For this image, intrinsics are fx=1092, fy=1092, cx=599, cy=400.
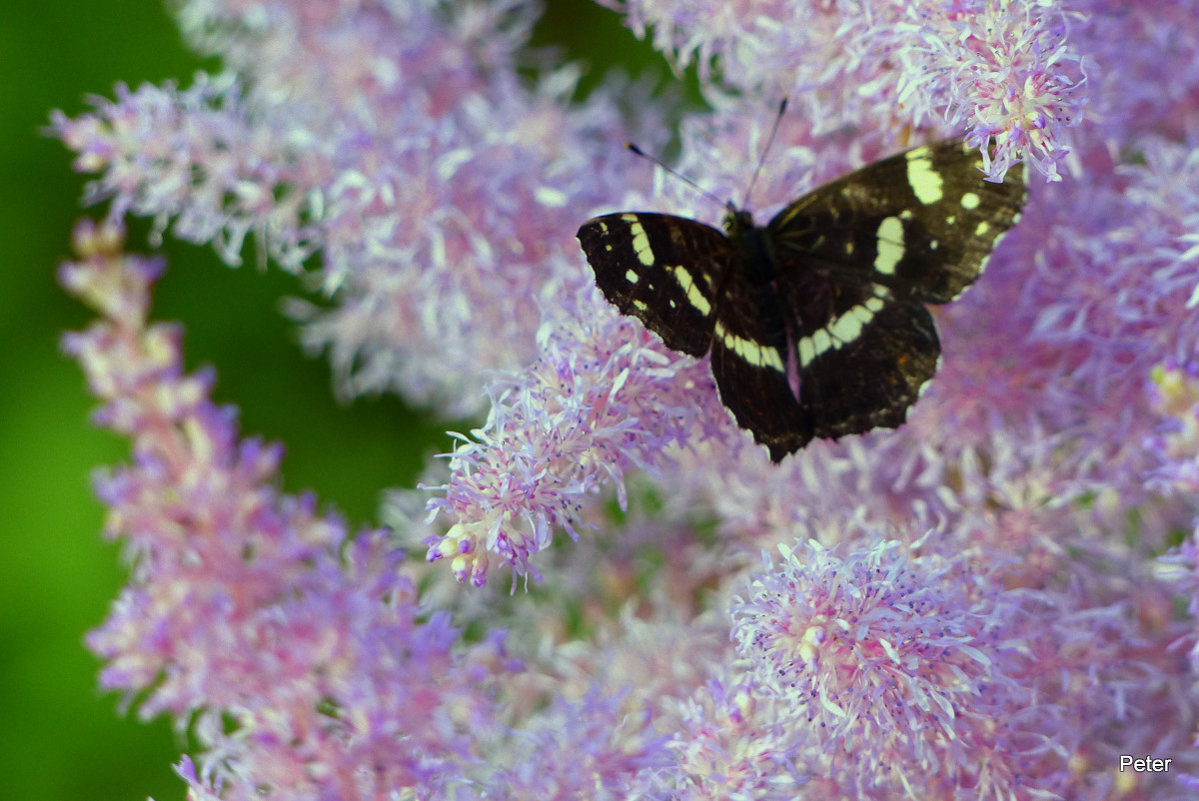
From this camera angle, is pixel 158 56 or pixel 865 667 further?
pixel 158 56

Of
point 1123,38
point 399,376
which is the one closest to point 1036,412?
point 1123,38

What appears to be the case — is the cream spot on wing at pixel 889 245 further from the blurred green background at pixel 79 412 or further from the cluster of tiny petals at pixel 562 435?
the blurred green background at pixel 79 412

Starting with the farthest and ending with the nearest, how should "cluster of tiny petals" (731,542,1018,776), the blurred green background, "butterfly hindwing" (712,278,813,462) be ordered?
the blurred green background → "butterfly hindwing" (712,278,813,462) → "cluster of tiny petals" (731,542,1018,776)

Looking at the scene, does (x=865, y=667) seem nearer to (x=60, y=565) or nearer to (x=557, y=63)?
→ (x=60, y=565)

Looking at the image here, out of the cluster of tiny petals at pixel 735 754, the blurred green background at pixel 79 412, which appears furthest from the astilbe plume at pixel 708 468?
the blurred green background at pixel 79 412

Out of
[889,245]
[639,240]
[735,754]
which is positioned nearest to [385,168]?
[639,240]

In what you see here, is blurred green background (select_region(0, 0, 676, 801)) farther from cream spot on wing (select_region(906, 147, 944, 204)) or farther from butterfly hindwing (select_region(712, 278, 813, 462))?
cream spot on wing (select_region(906, 147, 944, 204))

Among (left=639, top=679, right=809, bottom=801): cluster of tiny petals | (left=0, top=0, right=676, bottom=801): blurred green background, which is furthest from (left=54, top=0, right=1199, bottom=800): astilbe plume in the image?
(left=0, top=0, right=676, bottom=801): blurred green background
